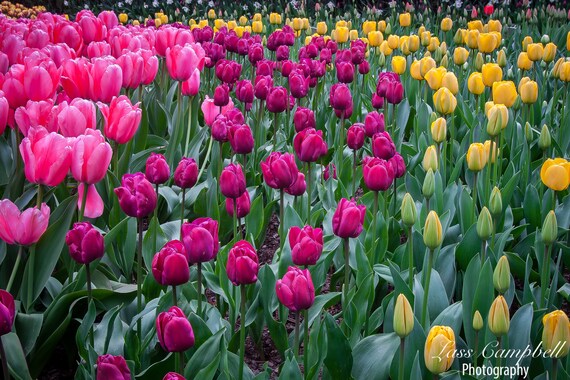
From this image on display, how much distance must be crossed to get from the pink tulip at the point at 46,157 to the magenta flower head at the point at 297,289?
69 centimetres

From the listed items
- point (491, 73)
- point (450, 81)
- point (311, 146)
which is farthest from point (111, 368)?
point (491, 73)

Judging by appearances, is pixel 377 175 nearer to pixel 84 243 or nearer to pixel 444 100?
pixel 84 243

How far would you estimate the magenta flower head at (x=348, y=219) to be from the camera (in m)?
1.62

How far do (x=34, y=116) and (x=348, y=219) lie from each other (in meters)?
1.05

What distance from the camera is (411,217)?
1747mm

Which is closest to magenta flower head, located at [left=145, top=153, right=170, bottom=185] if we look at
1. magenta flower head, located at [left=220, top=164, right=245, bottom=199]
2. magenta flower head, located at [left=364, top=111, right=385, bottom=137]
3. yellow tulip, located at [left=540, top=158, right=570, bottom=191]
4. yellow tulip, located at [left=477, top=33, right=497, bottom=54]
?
magenta flower head, located at [left=220, top=164, right=245, bottom=199]

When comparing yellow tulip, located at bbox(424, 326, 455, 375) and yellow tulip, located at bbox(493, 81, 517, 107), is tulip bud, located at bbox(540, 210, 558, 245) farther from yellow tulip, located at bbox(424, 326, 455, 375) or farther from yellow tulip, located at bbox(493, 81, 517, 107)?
yellow tulip, located at bbox(493, 81, 517, 107)

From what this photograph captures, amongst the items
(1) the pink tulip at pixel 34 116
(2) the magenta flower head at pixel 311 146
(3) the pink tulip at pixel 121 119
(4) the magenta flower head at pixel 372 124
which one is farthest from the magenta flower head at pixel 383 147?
(1) the pink tulip at pixel 34 116

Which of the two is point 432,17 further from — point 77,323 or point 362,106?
point 77,323

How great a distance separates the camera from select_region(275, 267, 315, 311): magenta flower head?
1.36 metres

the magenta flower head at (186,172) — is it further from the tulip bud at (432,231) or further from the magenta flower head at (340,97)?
the magenta flower head at (340,97)

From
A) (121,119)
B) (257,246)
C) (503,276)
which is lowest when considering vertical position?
(257,246)

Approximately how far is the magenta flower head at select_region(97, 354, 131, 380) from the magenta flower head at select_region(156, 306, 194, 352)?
0.36ft

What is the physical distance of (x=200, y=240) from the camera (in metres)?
1.48
